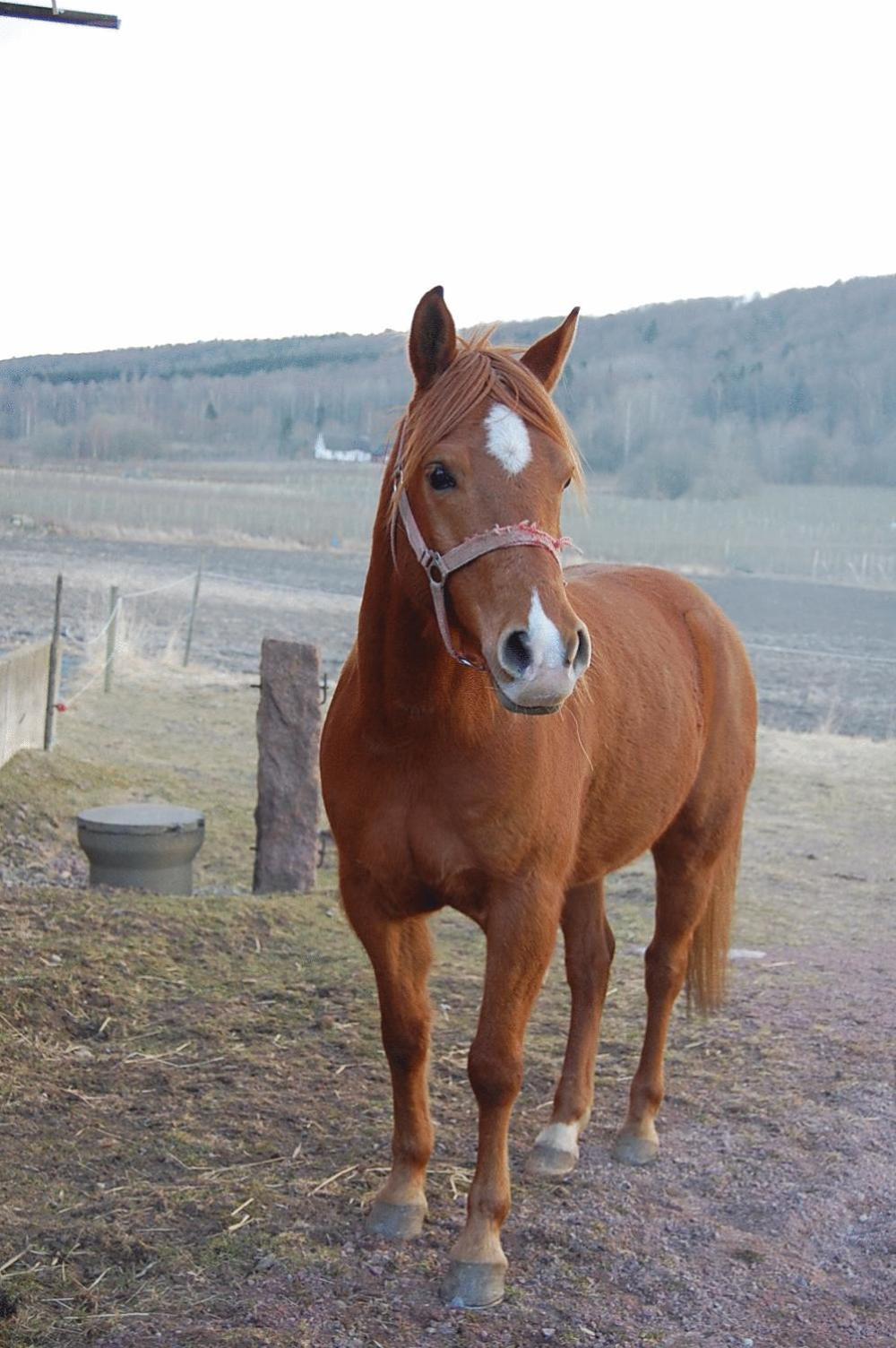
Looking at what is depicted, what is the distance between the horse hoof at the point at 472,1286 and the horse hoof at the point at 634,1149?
0.86 m

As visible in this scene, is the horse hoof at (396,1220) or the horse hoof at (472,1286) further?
the horse hoof at (396,1220)

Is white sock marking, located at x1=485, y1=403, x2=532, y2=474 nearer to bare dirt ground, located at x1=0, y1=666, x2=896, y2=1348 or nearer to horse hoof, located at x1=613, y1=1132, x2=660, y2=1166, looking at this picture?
bare dirt ground, located at x1=0, y1=666, x2=896, y2=1348

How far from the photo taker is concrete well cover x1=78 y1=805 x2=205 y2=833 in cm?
576

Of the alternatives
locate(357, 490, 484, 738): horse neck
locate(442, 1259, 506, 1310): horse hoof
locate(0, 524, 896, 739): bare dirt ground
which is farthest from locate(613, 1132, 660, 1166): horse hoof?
locate(0, 524, 896, 739): bare dirt ground

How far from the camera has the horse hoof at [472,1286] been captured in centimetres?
273

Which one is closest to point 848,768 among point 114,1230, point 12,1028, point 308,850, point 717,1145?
point 308,850

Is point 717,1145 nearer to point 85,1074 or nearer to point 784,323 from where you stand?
point 85,1074

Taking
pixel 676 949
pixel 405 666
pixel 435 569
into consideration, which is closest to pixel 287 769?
pixel 676 949

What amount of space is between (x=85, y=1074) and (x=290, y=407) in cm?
5356

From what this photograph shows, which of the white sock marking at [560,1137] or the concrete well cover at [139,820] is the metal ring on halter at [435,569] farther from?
the concrete well cover at [139,820]

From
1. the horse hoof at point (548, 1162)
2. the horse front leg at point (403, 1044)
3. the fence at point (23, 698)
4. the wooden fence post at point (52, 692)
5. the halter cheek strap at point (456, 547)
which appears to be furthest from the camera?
the wooden fence post at point (52, 692)

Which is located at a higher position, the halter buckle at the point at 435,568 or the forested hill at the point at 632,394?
the forested hill at the point at 632,394

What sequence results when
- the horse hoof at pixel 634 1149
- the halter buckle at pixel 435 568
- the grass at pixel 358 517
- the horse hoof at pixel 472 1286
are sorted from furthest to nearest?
the grass at pixel 358 517 → the horse hoof at pixel 634 1149 → the horse hoof at pixel 472 1286 → the halter buckle at pixel 435 568

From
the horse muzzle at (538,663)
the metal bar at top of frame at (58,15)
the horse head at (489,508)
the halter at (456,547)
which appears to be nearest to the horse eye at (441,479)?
the horse head at (489,508)
